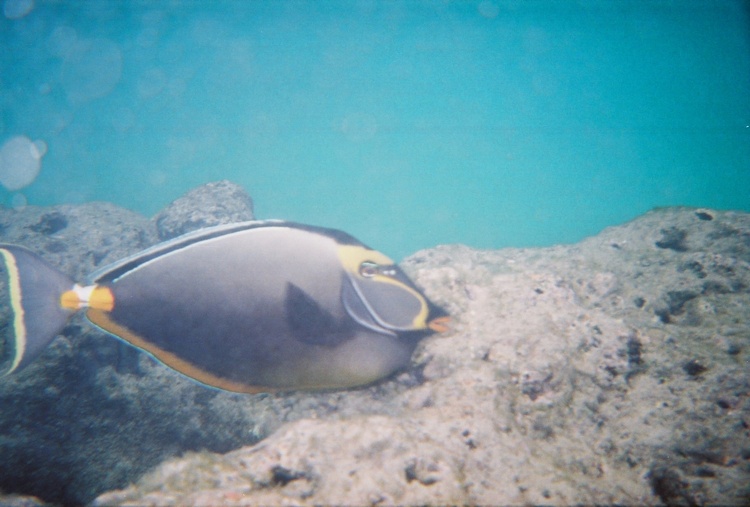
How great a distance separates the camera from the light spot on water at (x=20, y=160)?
4088cm

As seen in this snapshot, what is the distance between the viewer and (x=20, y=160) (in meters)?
45.7

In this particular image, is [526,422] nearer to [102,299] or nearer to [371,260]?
[371,260]

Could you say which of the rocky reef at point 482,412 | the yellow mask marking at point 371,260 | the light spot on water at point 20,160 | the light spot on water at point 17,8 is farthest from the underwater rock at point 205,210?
the light spot on water at point 20,160

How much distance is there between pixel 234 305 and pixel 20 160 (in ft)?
221

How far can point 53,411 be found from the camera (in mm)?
2723

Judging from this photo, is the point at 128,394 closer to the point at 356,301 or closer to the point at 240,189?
the point at 356,301

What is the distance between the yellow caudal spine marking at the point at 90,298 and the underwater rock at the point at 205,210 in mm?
4607

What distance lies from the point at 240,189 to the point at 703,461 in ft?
22.6

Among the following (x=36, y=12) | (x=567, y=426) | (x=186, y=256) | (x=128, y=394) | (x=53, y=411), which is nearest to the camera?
(x=186, y=256)

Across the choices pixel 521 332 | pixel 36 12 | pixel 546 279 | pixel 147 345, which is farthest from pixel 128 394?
pixel 36 12

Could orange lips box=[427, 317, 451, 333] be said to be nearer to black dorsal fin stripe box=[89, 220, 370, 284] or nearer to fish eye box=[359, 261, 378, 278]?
fish eye box=[359, 261, 378, 278]

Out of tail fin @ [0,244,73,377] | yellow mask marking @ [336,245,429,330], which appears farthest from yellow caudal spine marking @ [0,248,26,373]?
yellow mask marking @ [336,245,429,330]

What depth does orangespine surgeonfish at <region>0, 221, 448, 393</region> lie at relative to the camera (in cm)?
111

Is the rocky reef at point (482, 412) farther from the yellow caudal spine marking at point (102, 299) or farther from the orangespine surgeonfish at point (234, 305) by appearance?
the yellow caudal spine marking at point (102, 299)
